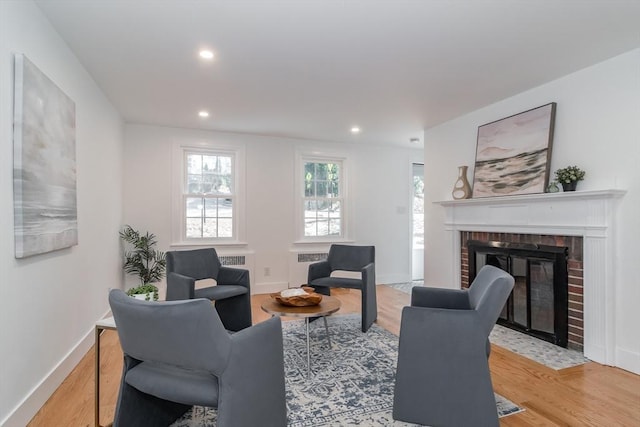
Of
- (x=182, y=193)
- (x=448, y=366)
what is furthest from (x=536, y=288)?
(x=182, y=193)

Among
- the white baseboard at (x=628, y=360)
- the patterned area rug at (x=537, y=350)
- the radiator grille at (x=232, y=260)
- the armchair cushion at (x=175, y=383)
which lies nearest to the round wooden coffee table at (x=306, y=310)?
the armchair cushion at (x=175, y=383)

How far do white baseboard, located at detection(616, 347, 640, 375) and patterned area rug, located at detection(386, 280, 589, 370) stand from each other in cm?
21

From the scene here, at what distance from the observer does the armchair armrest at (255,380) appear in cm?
147

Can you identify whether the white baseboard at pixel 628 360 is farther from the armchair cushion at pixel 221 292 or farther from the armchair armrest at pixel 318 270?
the armchair cushion at pixel 221 292

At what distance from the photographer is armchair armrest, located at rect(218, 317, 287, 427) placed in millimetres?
1467

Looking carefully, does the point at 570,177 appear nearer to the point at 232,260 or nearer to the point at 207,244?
the point at 232,260

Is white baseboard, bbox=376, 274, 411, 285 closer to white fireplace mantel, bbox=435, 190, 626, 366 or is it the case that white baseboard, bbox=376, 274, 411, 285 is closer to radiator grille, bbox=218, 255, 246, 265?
radiator grille, bbox=218, 255, 246, 265

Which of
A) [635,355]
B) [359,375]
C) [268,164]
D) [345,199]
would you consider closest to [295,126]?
[268,164]

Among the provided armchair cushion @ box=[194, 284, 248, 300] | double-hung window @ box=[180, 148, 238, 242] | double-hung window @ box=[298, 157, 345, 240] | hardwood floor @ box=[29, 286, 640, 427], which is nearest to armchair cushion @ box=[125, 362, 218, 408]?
hardwood floor @ box=[29, 286, 640, 427]

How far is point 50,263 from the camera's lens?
2334mm

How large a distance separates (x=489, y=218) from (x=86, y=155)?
4.07 m

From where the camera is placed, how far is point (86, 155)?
10.1 ft

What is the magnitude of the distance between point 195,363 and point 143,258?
150 inches

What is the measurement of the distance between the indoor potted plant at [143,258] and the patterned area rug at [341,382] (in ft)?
7.26
